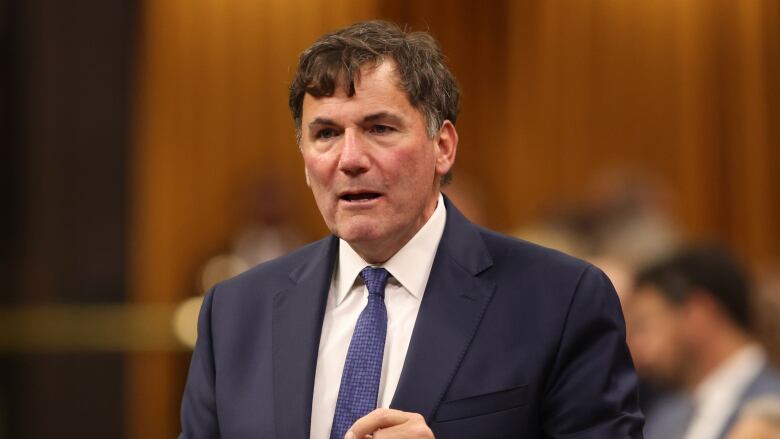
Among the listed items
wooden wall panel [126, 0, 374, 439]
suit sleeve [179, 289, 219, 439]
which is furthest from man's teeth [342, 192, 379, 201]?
wooden wall panel [126, 0, 374, 439]

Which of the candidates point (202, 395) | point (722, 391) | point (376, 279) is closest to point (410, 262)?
point (376, 279)

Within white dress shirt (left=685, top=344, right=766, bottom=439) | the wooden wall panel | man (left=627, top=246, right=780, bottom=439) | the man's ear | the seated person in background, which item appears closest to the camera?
the man's ear

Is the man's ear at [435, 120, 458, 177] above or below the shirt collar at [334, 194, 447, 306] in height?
above

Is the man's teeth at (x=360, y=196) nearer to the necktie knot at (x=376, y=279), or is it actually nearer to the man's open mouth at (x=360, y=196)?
the man's open mouth at (x=360, y=196)

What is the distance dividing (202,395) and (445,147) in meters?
0.59

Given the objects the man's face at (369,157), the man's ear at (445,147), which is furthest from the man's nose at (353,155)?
the man's ear at (445,147)

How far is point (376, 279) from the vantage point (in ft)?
6.68

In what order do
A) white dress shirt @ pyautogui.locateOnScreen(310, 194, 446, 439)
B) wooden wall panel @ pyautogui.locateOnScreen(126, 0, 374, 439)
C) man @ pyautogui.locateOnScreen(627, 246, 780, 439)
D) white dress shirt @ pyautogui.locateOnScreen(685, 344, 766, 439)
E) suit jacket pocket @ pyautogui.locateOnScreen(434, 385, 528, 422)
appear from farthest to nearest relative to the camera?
wooden wall panel @ pyautogui.locateOnScreen(126, 0, 374, 439) → man @ pyautogui.locateOnScreen(627, 246, 780, 439) → white dress shirt @ pyautogui.locateOnScreen(685, 344, 766, 439) → white dress shirt @ pyautogui.locateOnScreen(310, 194, 446, 439) → suit jacket pocket @ pyautogui.locateOnScreen(434, 385, 528, 422)

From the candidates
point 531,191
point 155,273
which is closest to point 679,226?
point 531,191

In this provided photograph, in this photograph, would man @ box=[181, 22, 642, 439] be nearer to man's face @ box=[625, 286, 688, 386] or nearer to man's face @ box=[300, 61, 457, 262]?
man's face @ box=[300, 61, 457, 262]

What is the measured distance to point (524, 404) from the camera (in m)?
1.84

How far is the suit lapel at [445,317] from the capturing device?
73.5 inches

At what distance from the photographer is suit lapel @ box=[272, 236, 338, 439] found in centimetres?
191

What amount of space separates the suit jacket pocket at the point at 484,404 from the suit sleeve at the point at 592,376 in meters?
0.05
